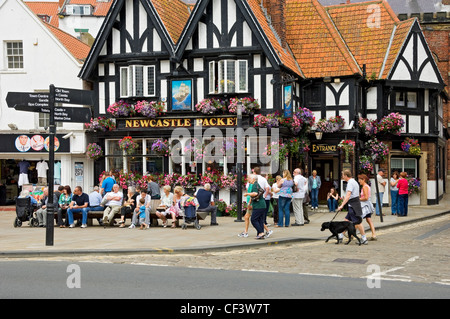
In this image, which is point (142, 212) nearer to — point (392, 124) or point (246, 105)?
point (246, 105)

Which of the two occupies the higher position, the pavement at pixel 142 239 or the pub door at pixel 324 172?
the pub door at pixel 324 172

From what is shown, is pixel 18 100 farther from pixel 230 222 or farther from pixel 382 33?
pixel 382 33

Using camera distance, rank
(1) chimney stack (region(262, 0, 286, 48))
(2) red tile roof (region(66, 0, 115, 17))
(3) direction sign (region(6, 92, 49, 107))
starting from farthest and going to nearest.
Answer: (2) red tile roof (region(66, 0, 115, 17)), (1) chimney stack (region(262, 0, 286, 48)), (3) direction sign (region(6, 92, 49, 107))

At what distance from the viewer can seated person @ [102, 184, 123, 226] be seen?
18.6 meters

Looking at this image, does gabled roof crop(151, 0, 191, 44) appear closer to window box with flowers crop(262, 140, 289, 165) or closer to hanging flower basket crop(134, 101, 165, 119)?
hanging flower basket crop(134, 101, 165, 119)

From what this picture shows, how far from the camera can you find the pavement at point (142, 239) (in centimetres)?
1298

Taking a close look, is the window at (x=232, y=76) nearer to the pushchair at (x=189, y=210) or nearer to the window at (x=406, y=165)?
the pushchair at (x=189, y=210)

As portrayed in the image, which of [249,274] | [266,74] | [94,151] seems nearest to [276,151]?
[266,74]

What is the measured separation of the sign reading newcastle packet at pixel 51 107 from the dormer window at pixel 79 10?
5039 centimetres

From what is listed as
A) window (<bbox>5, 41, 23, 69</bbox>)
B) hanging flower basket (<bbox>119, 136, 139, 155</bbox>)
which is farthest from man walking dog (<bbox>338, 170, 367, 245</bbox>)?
window (<bbox>5, 41, 23, 69</bbox>)

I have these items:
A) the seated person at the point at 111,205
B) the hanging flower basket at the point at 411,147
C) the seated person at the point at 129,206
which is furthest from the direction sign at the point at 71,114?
the hanging flower basket at the point at 411,147

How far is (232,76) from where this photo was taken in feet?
79.0

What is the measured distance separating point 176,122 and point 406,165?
1144 centimetres

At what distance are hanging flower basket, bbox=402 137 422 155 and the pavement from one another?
736 centimetres
